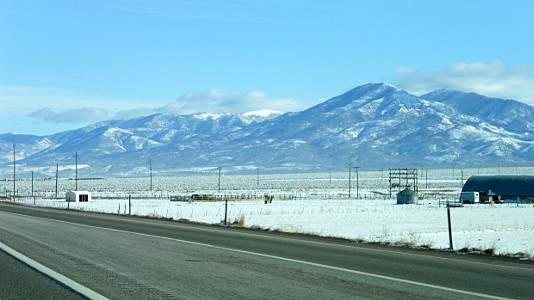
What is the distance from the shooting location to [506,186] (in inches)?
3083

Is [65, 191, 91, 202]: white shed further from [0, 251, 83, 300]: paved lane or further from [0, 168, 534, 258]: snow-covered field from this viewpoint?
[0, 251, 83, 300]: paved lane

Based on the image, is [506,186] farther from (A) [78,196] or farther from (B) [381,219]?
(A) [78,196]

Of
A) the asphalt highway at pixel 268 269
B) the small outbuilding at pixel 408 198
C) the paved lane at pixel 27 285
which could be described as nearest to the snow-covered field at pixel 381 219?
the small outbuilding at pixel 408 198

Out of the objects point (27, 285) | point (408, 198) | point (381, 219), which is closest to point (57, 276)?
point (27, 285)

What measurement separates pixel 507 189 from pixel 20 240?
6899 centimetres

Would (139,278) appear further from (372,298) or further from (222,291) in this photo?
(372,298)

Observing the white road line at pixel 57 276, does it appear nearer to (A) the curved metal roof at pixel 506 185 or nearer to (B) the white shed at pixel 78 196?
(B) the white shed at pixel 78 196

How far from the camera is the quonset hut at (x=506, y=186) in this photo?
75.3 metres

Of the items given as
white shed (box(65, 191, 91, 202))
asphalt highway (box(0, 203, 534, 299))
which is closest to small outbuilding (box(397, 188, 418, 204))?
white shed (box(65, 191, 91, 202))

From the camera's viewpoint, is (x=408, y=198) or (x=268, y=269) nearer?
(x=268, y=269)

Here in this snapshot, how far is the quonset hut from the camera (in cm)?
7531

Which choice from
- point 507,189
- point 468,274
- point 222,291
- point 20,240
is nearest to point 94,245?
point 20,240

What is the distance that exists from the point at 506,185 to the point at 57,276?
74.4 metres

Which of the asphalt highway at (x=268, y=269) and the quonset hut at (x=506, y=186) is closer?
the asphalt highway at (x=268, y=269)
